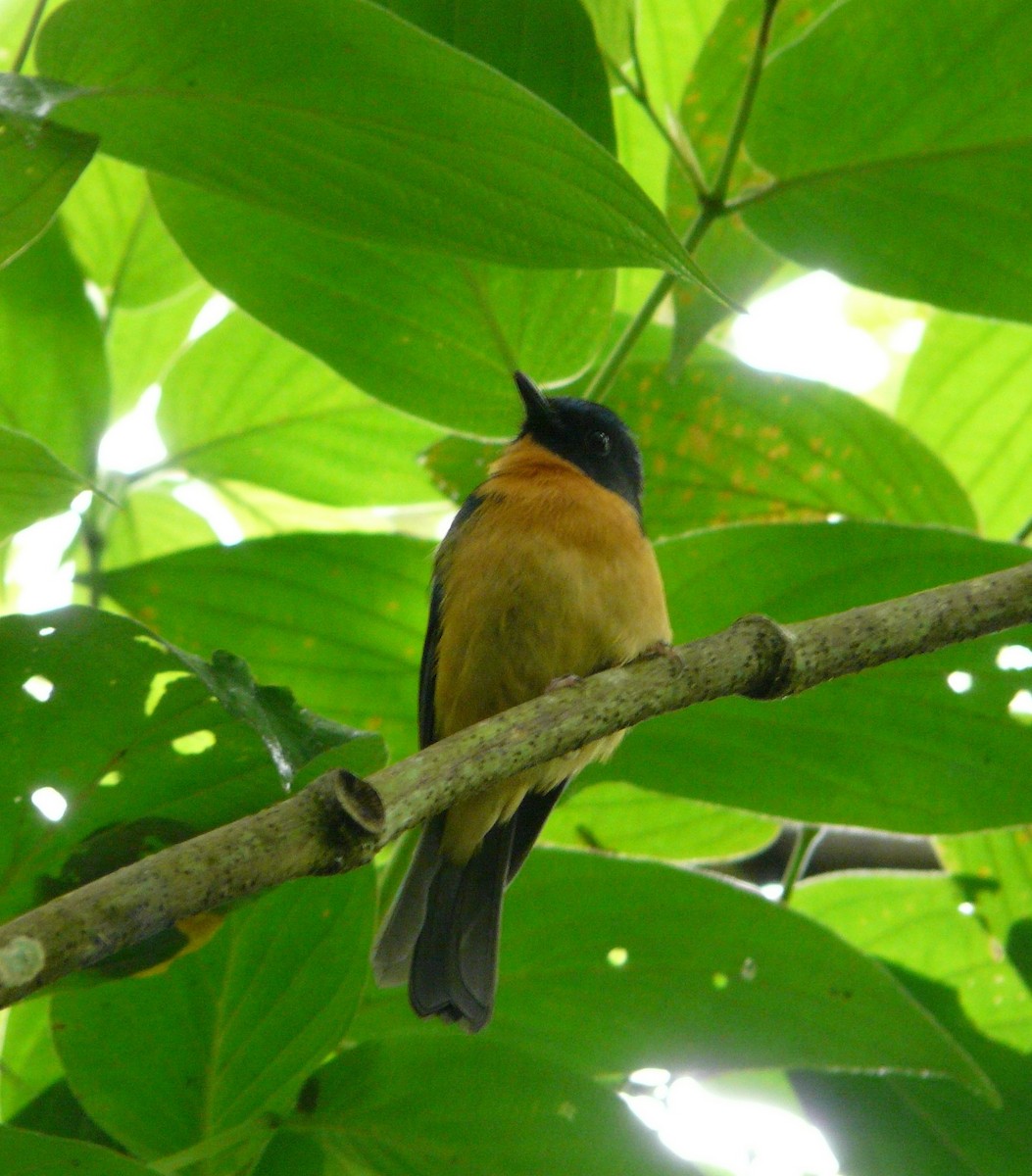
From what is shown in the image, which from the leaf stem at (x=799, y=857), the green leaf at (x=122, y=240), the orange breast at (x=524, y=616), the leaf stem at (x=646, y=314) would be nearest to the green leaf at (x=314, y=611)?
the orange breast at (x=524, y=616)

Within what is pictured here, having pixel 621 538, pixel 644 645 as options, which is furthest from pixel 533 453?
pixel 644 645

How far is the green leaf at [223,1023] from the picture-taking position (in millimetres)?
2270

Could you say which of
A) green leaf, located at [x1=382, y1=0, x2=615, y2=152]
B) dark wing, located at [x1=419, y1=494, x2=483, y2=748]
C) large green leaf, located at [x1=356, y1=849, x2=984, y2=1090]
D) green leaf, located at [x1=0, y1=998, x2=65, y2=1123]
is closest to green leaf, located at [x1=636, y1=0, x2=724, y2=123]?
green leaf, located at [x1=382, y1=0, x2=615, y2=152]

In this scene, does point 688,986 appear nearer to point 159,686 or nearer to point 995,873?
point 995,873

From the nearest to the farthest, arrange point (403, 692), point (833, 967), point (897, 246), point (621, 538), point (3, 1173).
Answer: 1. point (3, 1173)
2. point (833, 967)
3. point (897, 246)
4. point (403, 692)
5. point (621, 538)

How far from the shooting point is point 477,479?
3.59 m

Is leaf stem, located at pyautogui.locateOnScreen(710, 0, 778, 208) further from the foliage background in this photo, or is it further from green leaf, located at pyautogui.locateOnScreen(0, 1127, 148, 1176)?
green leaf, located at pyautogui.locateOnScreen(0, 1127, 148, 1176)

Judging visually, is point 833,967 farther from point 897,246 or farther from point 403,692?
point 897,246

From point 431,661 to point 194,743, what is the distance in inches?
42.3

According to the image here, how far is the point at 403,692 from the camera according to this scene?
309 cm

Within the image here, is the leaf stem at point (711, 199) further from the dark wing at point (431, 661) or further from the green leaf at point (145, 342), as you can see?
the green leaf at point (145, 342)

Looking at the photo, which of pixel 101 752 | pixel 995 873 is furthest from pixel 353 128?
pixel 995 873

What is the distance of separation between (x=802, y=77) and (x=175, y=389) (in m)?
1.81

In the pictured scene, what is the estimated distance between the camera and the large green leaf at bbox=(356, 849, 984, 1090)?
8.44 ft
